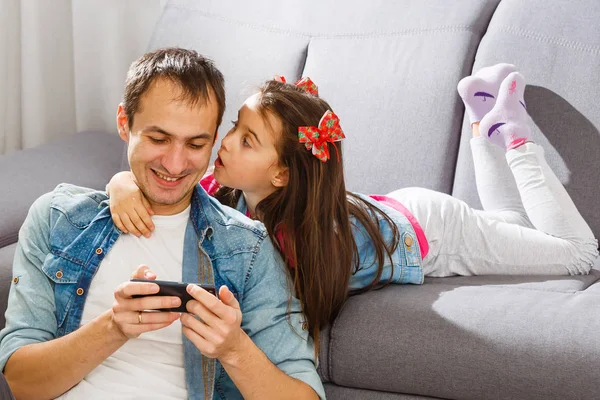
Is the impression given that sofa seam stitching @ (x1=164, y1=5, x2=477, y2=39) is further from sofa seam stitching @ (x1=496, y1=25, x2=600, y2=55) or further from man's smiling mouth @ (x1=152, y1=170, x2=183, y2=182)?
man's smiling mouth @ (x1=152, y1=170, x2=183, y2=182)

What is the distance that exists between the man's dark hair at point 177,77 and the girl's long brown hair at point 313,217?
0.91 ft

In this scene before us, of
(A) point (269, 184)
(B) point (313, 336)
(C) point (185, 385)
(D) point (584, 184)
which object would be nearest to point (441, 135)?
(D) point (584, 184)

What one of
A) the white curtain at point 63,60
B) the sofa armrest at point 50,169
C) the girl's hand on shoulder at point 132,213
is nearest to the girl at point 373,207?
the girl's hand on shoulder at point 132,213

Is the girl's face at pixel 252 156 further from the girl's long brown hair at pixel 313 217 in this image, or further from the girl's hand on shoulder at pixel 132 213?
the girl's hand on shoulder at pixel 132 213

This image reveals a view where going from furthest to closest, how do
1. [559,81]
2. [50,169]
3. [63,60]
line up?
1. [63,60]
2. [50,169]
3. [559,81]

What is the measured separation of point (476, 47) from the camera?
240 centimetres

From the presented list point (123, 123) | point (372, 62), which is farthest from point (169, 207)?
point (372, 62)

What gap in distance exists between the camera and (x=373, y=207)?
6.50 feet

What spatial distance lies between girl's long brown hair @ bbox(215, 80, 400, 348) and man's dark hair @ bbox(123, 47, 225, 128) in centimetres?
28

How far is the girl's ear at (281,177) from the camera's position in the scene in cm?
192

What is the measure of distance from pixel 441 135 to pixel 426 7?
0.39 metres

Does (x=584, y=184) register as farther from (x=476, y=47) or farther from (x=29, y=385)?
(x=29, y=385)

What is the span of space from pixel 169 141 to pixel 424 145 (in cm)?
91

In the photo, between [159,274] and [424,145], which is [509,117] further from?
[159,274]
